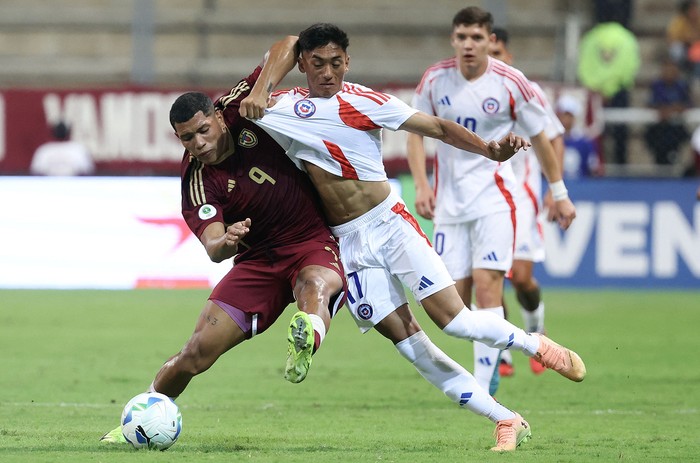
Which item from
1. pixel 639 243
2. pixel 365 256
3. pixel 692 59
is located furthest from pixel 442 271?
pixel 692 59

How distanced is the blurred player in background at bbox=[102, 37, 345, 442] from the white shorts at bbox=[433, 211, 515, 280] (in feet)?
6.18

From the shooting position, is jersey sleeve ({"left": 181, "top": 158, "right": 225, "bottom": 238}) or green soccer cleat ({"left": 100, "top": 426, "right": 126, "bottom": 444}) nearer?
jersey sleeve ({"left": 181, "top": 158, "right": 225, "bottom": 238})

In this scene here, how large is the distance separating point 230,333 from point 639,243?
9957 mm

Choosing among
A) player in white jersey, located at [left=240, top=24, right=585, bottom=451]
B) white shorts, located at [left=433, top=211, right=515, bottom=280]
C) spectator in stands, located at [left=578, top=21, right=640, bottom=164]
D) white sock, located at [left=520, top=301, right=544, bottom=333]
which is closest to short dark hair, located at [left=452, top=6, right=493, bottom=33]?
white shorts, located at [left=433, top=211, right=515, bottom=280]

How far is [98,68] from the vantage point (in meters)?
20.5

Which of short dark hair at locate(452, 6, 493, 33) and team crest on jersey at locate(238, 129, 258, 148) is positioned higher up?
→ short dark hair at locate(452, 6, 493, 33)

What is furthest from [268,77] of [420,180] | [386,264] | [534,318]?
[534,318]

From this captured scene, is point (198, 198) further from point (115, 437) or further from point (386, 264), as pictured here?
point (115, 437)

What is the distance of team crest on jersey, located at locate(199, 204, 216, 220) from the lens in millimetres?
6672

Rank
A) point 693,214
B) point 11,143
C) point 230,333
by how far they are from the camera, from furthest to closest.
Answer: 1. point 11,143
2. point 693,214
3. point 230,333

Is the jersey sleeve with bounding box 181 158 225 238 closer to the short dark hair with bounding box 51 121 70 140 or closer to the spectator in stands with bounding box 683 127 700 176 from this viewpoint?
the short dark hair with bounding box 51 121 70 140

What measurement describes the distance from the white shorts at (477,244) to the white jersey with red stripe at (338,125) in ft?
6.36

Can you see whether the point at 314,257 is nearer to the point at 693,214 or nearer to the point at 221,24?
the point at 693,214

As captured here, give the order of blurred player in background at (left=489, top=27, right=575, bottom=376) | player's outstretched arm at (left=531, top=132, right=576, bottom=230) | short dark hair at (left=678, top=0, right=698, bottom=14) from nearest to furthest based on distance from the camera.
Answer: player's outstretched arm at (left=531, top=132, right=576, bottom=230) → blurred player in background at (left=489, top=27, right=575, bottom=376) → short dark hair at (left=678, top=0, right=698, bottom=14)
